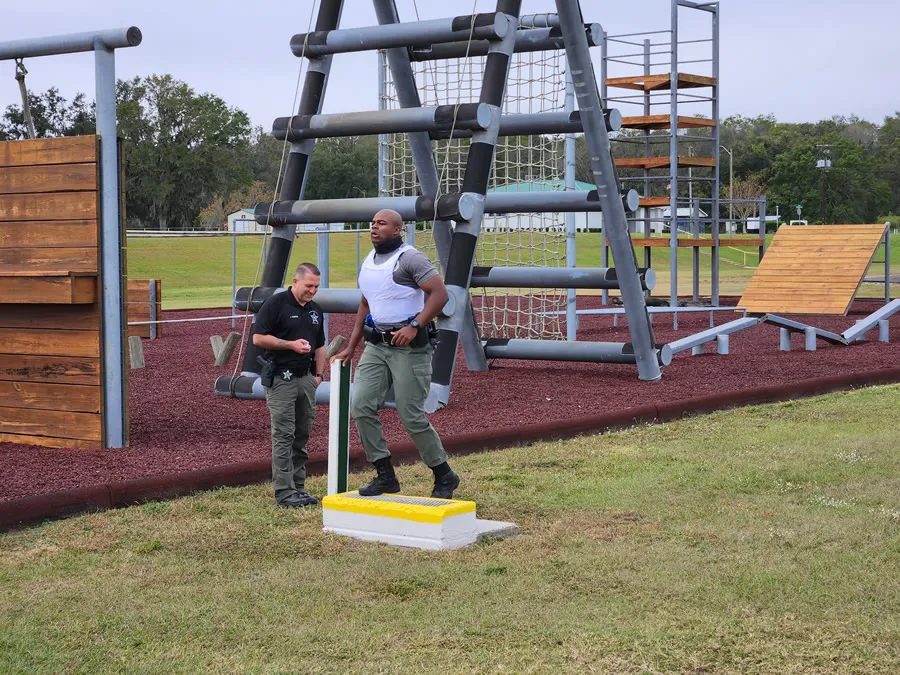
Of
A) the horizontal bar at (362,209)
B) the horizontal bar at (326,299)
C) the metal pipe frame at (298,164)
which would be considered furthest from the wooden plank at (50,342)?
the horizontal bar at (362,209)

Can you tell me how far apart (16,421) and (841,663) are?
266 inches

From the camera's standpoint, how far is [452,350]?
1040 cm

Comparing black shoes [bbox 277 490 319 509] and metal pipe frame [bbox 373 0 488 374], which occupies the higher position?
metal pipe frame [bbox 373 0 488 374]

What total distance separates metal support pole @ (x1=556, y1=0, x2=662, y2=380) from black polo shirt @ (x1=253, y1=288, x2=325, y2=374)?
5.43 meters

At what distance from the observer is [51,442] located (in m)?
8.97

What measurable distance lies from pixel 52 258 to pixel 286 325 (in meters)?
2.71

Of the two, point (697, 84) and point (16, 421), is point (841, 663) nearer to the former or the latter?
point (16, 421)

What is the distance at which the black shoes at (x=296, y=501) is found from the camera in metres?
6.88

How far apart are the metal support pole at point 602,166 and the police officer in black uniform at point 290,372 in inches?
212

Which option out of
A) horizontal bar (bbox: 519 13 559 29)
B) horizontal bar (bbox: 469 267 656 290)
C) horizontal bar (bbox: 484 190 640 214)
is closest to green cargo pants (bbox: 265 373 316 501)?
horizontal bar (bbox: 484 190 640 214)

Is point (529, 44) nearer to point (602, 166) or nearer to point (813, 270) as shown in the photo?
point (602, 166)

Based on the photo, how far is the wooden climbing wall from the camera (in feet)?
28.5

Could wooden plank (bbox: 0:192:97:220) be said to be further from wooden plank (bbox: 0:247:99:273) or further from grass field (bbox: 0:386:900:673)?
grass field (bbox: 0:386:900:673)

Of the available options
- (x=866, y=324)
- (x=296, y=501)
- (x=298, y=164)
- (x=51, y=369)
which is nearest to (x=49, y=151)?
(x=51, y=369)
